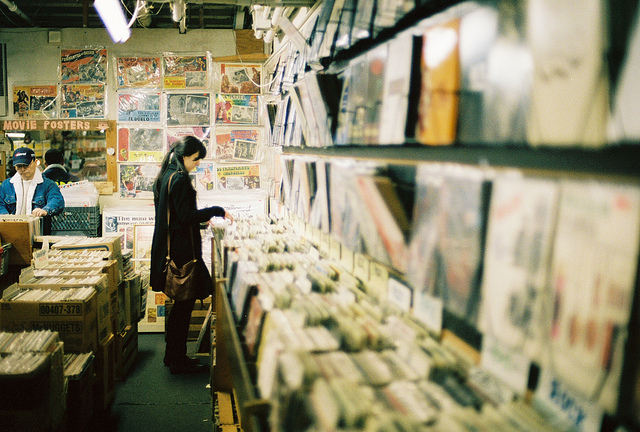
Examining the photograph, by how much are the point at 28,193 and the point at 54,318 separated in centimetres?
228

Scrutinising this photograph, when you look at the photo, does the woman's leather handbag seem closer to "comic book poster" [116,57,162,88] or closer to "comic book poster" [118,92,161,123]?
"comic book poster" [118,92,161,123]

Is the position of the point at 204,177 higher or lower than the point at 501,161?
lower

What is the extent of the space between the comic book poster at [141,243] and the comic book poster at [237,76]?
1.90m

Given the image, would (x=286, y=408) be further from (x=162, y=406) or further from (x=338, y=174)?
(x=162, y=406)

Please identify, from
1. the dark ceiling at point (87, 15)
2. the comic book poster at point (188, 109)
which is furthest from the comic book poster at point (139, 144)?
the dark ceiling at point (87, 15)

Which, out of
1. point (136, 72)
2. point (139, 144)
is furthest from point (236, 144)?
point (136, 72)

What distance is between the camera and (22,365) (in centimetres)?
196

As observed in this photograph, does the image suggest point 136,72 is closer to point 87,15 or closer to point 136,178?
point 87,15

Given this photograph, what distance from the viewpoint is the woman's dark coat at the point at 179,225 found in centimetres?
326

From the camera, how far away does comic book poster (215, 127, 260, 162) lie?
17.4 feet

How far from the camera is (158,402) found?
329cm

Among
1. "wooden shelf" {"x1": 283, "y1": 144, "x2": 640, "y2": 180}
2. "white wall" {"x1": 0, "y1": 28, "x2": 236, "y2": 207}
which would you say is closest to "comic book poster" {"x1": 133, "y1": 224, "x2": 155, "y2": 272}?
"white wall" {"x1": 0, "y1": 28, "x2": 236, "y2": 207}

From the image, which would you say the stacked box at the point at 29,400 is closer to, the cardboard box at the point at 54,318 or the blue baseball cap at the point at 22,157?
the cardboard box at the point at 54,318

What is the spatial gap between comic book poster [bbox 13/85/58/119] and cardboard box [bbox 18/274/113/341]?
3.25 m
